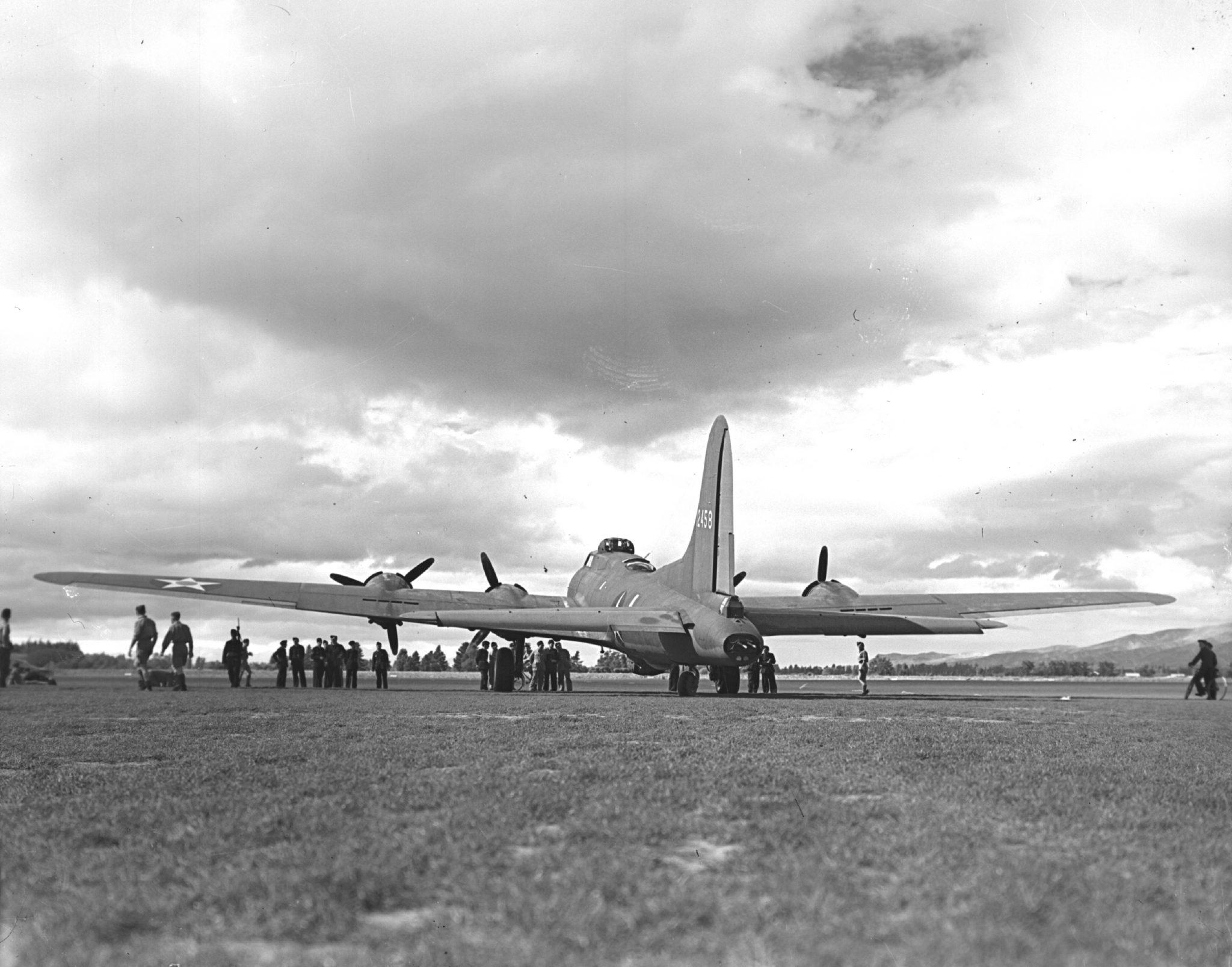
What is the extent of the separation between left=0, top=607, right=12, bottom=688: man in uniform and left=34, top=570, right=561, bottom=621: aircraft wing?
5.59ft

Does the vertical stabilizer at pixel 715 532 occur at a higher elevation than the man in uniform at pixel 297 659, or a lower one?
higher

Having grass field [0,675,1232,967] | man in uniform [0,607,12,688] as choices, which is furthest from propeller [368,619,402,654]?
grass field [0,675,1232,967]

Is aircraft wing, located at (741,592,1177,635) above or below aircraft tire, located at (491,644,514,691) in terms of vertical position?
above

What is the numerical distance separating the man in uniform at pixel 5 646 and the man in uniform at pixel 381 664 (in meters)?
A: 11.2

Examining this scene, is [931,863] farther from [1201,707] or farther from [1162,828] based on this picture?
[1201,707]

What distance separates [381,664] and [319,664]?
3.24 metres

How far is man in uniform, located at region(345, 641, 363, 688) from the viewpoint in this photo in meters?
36.5

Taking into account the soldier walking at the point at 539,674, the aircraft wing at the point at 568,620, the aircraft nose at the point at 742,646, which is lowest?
the soldier walking at the point at 539,674

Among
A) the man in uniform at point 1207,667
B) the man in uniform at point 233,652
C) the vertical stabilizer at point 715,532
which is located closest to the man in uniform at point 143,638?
the man in uniform at point 233,652

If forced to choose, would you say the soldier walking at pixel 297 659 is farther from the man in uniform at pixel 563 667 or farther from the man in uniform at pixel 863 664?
the man in uniform at pixel 863 664

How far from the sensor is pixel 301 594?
3278 cm

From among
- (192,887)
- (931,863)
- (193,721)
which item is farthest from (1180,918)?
(193,721)

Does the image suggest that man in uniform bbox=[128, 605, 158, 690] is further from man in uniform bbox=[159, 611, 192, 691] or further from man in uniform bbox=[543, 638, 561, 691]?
man in uniform bbox=[543, 638, 561, 691]

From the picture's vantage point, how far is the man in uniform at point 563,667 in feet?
122
